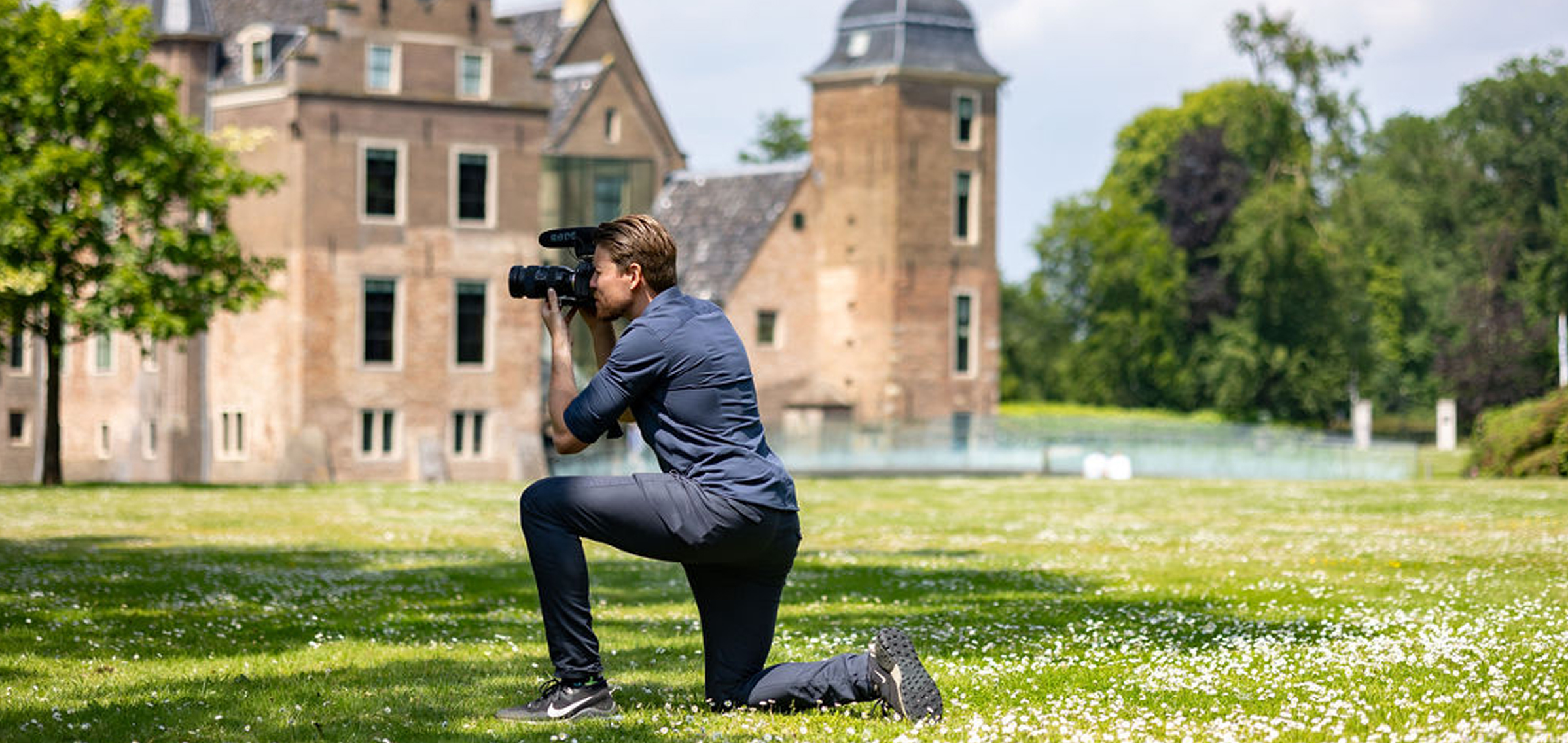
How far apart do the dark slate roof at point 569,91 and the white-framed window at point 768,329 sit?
24.6 ft

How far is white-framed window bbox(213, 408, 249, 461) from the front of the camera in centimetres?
4822

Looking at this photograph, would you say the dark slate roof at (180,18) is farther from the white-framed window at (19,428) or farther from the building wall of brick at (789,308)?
the building wall of brick at (789,308)

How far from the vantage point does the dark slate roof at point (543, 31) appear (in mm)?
57206

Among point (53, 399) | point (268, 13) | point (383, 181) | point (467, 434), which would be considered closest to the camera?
point (53, 399)

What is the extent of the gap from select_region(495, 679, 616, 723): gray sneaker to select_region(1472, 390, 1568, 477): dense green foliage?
32612 millimetres

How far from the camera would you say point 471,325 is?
49188mm

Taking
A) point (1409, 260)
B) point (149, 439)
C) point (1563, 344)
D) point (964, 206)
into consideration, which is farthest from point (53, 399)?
point (1409, 260)

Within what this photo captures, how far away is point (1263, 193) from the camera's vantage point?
233 ft

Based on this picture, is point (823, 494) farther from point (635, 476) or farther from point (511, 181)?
point (635, 476)

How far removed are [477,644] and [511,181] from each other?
40.0 meters

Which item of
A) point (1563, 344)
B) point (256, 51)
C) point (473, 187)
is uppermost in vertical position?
point (256, 51)

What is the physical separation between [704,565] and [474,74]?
42561 millimetres

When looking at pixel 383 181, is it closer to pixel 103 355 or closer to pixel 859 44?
pixel 103 355

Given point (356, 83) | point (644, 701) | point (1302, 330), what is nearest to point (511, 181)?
point (356, 83)
